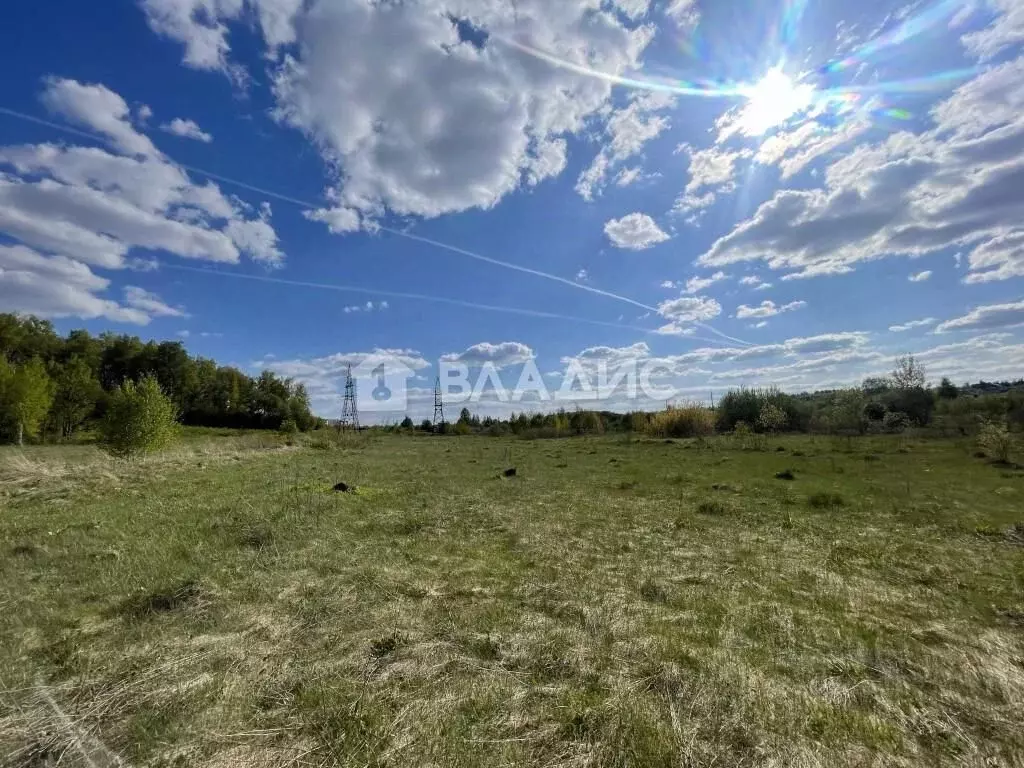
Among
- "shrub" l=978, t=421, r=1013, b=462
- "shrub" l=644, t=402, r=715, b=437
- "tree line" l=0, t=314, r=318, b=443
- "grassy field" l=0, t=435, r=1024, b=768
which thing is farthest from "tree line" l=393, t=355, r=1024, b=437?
"tree line" l=0, t=314, r=318, b=443

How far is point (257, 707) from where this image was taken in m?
3.95

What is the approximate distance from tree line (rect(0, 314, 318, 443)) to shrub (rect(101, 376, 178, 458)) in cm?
260

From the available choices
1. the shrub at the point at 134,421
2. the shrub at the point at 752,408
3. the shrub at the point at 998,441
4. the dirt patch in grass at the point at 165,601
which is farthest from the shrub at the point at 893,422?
the shrub at the point at 134,421

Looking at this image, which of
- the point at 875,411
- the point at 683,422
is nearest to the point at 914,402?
the point at 875,411

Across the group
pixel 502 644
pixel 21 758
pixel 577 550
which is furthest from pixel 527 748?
pixel 577 550

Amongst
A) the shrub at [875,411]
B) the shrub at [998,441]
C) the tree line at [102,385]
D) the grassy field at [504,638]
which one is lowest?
the grassy field at [504,638]

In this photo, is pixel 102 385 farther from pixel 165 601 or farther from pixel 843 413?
pixel 843 413

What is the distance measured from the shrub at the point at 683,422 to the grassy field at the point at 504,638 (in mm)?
52457

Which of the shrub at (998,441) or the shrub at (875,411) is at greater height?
the shrub at (875,411)

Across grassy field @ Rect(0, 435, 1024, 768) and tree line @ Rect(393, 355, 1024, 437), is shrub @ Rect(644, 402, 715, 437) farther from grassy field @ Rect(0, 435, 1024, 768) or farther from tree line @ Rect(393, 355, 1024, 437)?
grassy field @ Rect(0, 435, 1024, 768)

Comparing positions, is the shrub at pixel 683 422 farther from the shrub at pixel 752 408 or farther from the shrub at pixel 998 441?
the shrub at pixel 998 441

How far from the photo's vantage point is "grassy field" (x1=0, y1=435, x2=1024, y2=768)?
3605 mm

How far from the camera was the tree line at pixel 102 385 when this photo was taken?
44.0 meters

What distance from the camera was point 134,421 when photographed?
25.4m
